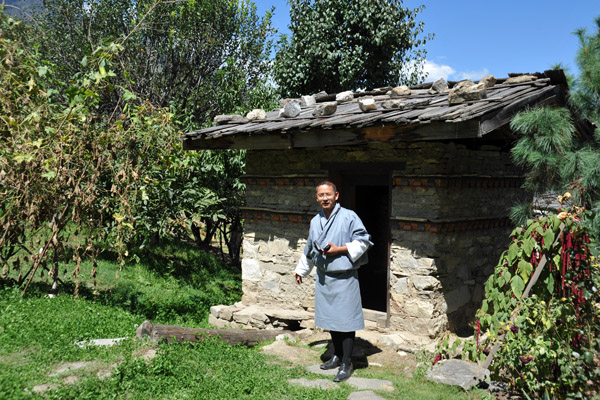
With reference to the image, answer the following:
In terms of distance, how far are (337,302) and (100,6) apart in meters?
11.8

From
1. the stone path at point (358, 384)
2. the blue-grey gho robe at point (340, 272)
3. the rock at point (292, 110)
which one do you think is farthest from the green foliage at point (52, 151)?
the stone path at point (358, 384)

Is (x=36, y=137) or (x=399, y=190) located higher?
(x=36, y=137)

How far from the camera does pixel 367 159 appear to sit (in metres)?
6.02

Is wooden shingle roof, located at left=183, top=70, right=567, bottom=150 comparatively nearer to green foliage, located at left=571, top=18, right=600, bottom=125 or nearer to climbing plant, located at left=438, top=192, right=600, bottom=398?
green foliage, located at left=571, top=18, right=600, bottom=125

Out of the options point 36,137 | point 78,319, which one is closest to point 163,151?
point 36,137

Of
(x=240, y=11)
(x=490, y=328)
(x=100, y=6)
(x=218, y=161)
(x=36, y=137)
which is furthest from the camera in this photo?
(x=240, y=11)

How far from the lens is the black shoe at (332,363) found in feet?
15.7

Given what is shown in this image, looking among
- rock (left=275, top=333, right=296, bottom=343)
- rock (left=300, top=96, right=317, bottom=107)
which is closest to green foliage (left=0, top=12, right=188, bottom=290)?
rock (left=275, top=333, right=296, bottom=343)

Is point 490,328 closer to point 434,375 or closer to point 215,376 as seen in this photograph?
point 434,375

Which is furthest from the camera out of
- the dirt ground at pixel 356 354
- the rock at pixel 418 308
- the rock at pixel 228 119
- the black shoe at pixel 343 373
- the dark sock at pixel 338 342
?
the rock at pixel 228 119

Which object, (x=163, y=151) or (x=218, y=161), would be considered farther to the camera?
(x=218, y=161)

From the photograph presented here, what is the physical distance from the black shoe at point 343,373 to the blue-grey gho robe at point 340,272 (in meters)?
0.33

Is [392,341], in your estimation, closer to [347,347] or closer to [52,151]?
[347,347]

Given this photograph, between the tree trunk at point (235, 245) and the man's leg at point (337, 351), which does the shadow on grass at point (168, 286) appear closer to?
the tree trunk at point (235, 245)
